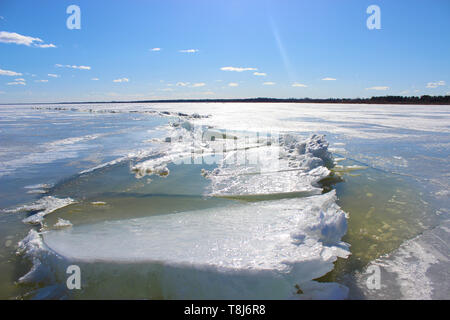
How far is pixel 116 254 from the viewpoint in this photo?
2422mm

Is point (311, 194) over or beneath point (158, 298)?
Result: over

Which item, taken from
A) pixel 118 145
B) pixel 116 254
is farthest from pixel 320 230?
pixel 118 145

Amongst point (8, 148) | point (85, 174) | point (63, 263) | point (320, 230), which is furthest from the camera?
point (8, 148)

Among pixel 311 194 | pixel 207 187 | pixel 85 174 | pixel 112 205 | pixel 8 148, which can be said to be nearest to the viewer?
pixel 112 205

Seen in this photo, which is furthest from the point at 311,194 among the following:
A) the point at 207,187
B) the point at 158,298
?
the point at 158,298

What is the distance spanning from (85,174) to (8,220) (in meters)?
2.16

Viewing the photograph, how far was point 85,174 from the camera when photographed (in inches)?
209

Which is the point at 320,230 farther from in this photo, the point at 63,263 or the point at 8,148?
the point at 8,148
